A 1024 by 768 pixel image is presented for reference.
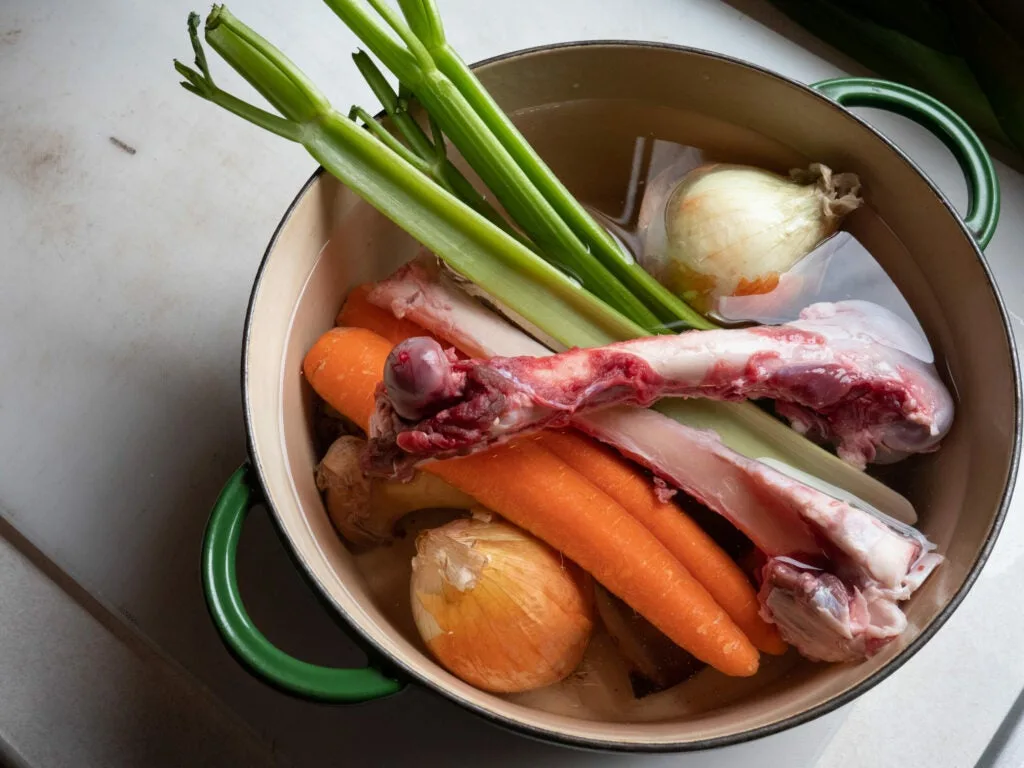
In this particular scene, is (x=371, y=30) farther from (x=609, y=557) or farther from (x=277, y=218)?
(x=609, y=557)

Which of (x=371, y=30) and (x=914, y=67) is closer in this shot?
(x=371, y=30)

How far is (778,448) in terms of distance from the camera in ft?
2.52

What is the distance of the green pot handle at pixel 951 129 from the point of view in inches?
28.6

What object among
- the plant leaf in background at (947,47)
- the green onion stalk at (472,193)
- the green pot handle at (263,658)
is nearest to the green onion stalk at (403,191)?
the green onion stalk at (472,193)

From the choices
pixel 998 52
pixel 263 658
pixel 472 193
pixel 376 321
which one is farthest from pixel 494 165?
pixel 998 52

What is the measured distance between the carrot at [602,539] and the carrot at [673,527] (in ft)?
0.04

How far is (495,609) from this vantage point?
2.23 ft

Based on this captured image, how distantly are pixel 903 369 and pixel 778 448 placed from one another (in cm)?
14

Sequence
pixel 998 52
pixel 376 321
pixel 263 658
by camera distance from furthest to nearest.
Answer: pixel 998 52
pixel 376 321
pixel 263 658

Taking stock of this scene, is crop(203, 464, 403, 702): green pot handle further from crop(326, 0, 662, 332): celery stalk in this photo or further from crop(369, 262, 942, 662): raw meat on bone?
crop(326, 0, 662, 332): celery stalk

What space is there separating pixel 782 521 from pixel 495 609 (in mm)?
266

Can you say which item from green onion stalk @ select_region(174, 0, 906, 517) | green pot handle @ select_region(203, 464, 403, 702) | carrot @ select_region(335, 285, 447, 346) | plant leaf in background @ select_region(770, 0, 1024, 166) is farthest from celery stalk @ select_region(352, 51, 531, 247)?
plant leaf in background @ select_region(770, 0, 1024, 166)

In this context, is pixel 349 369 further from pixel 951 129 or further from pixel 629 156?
pixel 951 129

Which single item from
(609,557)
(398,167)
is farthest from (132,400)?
(609,557)
